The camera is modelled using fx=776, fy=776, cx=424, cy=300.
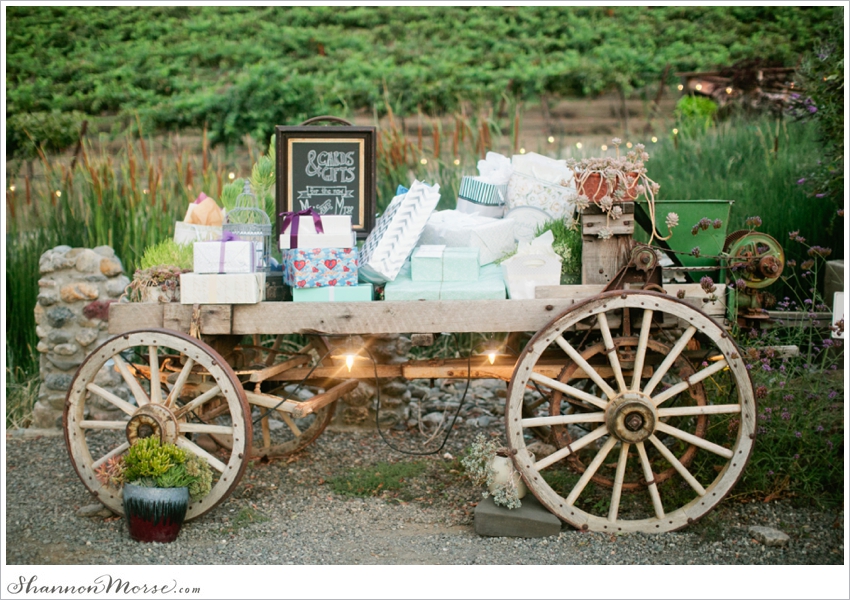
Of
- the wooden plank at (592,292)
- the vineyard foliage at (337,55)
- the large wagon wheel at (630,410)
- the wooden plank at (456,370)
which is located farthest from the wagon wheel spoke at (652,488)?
the vineyard foliage at (337,55)

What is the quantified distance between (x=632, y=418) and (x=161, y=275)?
2047 millimetres

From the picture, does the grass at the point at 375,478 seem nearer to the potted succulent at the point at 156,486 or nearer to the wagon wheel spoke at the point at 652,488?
the potted succulent at the point at 156,486

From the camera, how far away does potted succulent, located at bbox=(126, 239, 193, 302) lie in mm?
3330

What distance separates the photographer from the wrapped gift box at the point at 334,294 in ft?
10.7

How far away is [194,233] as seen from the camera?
3684 millimetres

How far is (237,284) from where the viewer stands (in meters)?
3.18

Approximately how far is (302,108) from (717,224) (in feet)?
23.7

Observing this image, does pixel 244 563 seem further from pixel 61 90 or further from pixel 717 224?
pixel 61 90

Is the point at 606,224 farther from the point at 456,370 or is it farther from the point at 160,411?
the point at 160,411

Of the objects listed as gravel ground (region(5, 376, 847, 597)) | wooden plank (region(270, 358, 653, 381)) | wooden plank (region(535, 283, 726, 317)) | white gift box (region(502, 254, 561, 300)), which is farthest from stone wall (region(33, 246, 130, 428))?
wooden plank (region(535, 283, 726, 317))

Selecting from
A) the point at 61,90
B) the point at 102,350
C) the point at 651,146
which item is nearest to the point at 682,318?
the point at 102,350

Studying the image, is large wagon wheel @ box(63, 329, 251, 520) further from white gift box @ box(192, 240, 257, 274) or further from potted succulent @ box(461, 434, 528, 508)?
potted succulent @ box(461, 434, 528, 508)

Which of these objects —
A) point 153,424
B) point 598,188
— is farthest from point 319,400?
point 598,188

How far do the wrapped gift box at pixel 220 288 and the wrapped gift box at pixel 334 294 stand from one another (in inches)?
7.0
